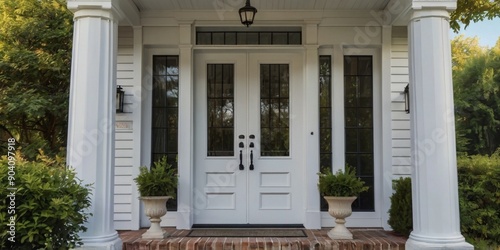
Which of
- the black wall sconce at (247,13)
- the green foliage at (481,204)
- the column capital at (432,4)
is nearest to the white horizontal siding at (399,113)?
the green foliage at (481,204)

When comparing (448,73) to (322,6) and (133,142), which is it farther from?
(133,142)

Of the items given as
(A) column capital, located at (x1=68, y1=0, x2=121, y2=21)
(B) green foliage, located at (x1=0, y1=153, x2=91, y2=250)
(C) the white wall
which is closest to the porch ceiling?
(C) the white wall

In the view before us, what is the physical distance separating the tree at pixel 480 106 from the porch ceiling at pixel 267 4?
634 cm

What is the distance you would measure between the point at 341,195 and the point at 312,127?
36.2 inches

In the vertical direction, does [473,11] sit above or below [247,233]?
above

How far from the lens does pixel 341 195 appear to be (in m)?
3.93

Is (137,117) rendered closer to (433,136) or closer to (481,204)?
(433,136)

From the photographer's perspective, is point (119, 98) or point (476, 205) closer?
point (476, 205)

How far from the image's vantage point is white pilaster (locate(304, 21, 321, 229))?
4461 millimetres

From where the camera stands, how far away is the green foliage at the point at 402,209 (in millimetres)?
3980

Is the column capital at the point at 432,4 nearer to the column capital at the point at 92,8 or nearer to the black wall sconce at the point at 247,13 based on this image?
the black wall sconce at the point at 247,13

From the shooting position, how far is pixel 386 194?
448 centimetres

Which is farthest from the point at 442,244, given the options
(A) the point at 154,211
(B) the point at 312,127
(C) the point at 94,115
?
(C) the point at 94,115

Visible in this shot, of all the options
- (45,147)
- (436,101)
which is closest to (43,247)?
(436,101)
